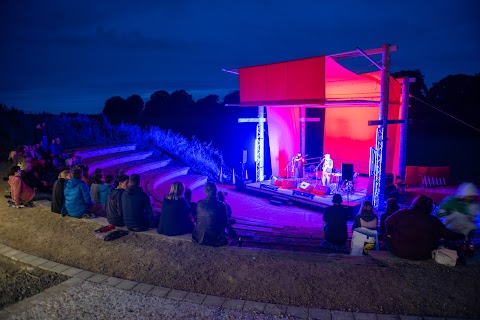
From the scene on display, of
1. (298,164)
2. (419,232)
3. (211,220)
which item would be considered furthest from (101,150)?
(419,232)

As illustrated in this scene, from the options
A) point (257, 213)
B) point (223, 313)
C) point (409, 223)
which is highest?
point (409, 223)

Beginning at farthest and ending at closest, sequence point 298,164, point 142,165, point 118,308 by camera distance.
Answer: point 298,164, point 142,165, point 118,308

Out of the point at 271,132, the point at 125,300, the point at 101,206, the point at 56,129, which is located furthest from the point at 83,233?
the point at 56,129

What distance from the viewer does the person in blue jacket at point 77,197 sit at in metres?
6.76

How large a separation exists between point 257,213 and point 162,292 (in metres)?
7.19

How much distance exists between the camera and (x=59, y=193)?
23.5 ft

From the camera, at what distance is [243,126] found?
36281mm

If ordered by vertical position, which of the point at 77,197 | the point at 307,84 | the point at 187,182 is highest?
the point at 307,84

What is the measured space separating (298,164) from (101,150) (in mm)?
8073

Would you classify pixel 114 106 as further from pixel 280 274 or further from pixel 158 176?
pixel 280 274

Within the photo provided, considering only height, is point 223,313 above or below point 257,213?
above

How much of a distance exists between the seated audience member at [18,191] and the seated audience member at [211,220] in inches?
187

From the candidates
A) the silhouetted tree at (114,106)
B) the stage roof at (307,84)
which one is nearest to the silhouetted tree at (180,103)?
the silhouetted tree at (114,106)

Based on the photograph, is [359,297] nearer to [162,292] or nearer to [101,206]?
[162,292]
